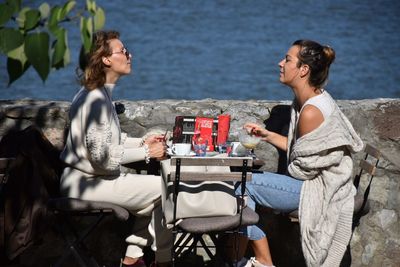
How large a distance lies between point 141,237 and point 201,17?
30.1 m

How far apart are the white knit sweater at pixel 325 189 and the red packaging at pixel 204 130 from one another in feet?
1.69

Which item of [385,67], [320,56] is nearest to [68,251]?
[320,56]

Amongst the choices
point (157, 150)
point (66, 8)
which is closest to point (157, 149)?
point (157, 150)

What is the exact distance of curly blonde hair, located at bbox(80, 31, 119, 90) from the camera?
4793 mm

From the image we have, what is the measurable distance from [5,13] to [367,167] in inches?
119

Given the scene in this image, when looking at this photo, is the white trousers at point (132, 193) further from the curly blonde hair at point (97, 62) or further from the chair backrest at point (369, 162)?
the chair backrest at point (369, 162)

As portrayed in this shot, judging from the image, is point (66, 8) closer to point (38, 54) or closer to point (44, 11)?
point (44, 11)

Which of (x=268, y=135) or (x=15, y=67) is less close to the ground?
(x=15, y=67)

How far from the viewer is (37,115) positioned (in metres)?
5.32

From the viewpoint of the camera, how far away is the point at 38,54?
2375 millimetres

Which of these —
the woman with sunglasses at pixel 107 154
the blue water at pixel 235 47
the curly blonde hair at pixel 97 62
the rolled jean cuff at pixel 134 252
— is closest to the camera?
the woman with sunglasses at pixel 107 154

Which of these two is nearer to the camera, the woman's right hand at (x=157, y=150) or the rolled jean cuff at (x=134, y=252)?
the woman's right hand at (x=157, y=150)

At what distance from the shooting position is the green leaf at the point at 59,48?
2.39 m

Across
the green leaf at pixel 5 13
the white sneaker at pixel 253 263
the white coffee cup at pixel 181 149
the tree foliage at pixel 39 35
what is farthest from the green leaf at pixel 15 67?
the white sneaker at pixel 253 263
